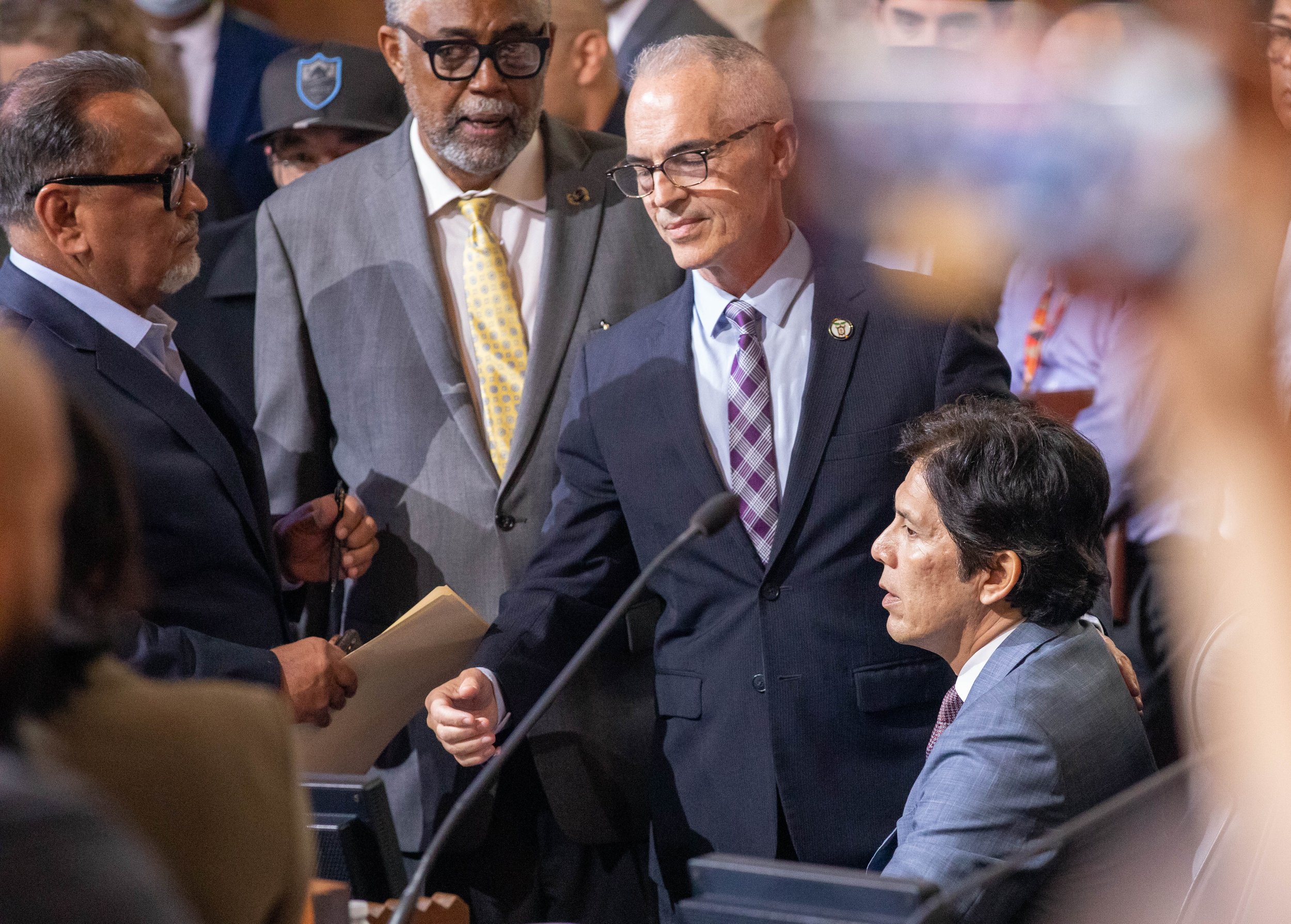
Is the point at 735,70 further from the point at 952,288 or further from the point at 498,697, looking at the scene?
the point at 498,697

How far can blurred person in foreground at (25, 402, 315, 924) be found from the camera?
2.83ft

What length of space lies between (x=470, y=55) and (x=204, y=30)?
1.51 meters

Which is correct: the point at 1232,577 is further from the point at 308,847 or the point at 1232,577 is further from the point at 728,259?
the point at 308,847

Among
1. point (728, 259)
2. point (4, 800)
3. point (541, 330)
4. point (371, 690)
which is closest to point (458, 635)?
point (371, 690)

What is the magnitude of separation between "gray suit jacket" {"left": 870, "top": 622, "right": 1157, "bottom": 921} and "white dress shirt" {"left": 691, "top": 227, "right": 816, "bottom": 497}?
55 cm

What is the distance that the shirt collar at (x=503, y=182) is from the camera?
2527 mm

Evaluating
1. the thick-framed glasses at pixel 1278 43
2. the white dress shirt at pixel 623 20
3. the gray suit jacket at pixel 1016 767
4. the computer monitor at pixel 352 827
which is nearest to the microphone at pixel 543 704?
the computer monitor at pixel 352 827

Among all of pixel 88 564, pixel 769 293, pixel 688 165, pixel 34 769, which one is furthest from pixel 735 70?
pixel 34 769

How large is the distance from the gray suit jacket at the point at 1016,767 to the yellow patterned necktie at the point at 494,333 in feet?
3.46

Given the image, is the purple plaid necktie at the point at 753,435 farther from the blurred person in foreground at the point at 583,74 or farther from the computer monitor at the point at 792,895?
the blurred person in foreground at the point at 583,74

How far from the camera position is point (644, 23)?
322cm

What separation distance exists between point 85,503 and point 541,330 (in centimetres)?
160

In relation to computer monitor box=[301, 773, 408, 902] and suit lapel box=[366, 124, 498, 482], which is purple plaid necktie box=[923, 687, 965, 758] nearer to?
computer monitor box=[301, 773, 408, 902]

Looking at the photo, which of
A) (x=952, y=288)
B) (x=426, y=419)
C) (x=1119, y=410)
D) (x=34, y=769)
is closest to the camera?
(x=34, y=769)
